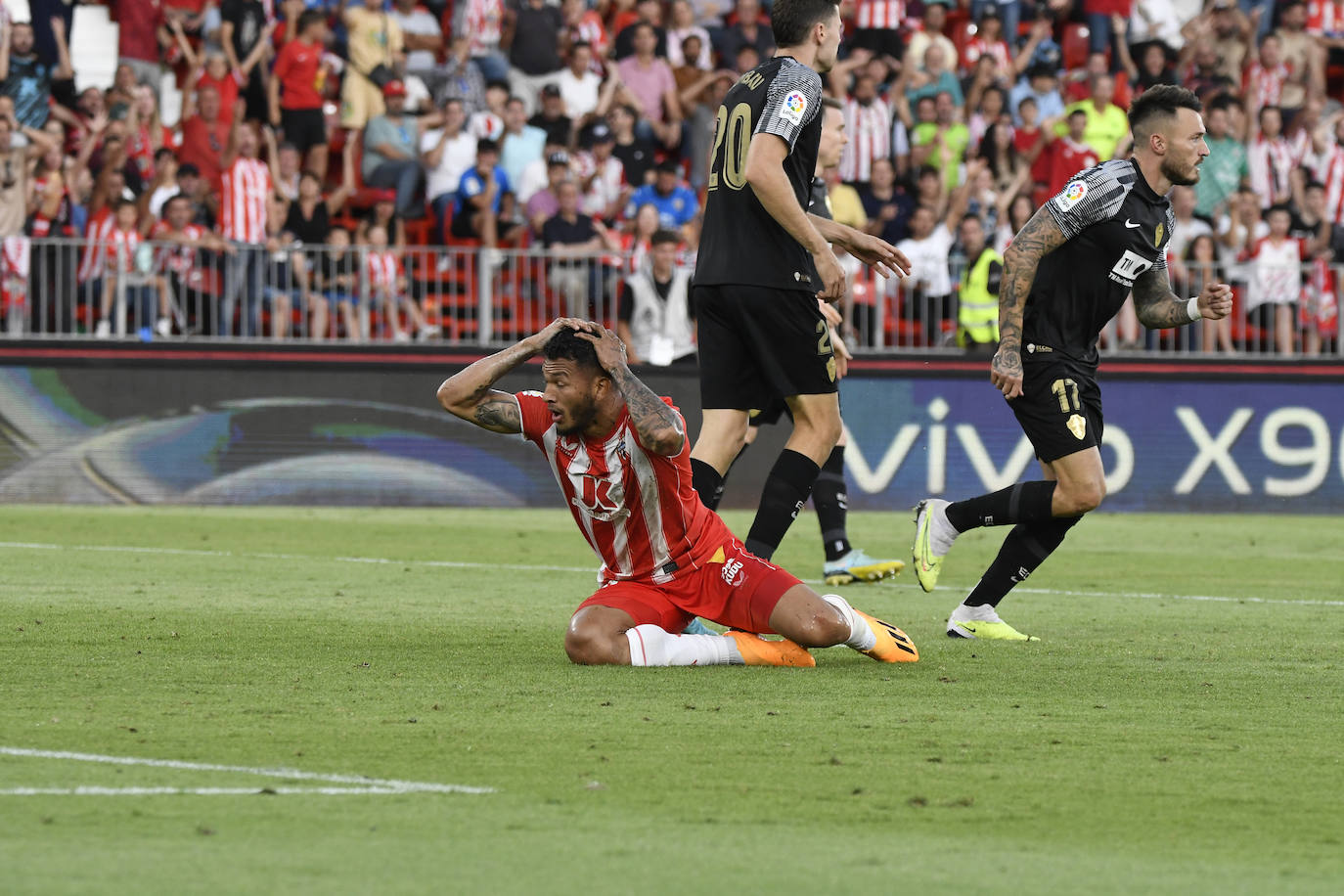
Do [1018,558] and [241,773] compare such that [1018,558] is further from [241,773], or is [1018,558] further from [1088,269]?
[241,773]

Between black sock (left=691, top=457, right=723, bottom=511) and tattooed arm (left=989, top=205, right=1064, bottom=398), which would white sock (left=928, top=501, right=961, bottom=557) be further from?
black sock (left=691, top=457, right=723, bottom=511)

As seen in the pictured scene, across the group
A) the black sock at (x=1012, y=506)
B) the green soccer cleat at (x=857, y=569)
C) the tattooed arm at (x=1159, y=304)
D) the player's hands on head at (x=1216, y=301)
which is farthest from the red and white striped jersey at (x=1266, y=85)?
the black sock at (x=1012, y=506)

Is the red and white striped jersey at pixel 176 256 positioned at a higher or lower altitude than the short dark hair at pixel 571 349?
higher

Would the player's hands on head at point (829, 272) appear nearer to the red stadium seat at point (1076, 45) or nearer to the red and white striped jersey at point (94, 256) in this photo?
the red and white striped jersey at point (94, 256)

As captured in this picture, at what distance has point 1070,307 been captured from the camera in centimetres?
870

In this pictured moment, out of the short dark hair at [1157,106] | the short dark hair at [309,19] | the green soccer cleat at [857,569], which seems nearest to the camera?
the short dark hair at [1157,106]

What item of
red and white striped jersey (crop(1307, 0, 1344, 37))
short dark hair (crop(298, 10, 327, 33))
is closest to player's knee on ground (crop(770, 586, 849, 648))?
short dark hair (crop(298, 10, 327, 33))

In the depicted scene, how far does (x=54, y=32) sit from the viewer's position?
1995 cm

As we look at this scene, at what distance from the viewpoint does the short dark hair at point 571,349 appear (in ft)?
23.0

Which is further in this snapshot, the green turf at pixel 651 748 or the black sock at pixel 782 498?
the black sock at pixel 782 498

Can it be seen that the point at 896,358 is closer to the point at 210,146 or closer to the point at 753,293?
the point at 210,146

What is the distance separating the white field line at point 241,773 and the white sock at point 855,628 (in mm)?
2585

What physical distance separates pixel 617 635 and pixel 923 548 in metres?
2.13

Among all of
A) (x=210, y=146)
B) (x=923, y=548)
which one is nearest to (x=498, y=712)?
(x=923, y=548)
